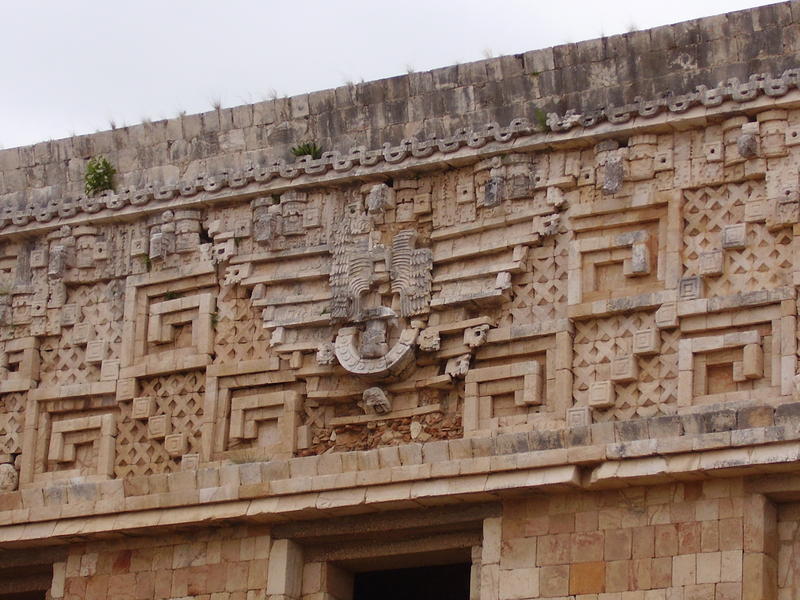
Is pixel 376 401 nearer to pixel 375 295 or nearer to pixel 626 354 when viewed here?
pixel 375 295

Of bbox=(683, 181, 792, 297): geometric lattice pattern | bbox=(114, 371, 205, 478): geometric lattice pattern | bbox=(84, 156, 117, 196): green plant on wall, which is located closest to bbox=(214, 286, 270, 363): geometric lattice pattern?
bbox=(114, 371, 205, 478): geometric lattice pattern

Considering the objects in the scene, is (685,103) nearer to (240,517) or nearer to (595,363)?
(595,363)

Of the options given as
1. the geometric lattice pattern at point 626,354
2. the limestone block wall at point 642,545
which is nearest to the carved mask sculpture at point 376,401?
the limestone block wall at point 642,545

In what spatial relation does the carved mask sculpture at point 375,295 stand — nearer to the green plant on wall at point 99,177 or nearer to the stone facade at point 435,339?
the stone facade at point 435,339

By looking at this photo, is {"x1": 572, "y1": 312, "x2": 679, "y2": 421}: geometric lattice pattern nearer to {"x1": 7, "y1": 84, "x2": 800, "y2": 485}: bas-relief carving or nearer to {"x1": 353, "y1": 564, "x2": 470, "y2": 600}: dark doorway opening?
{"x1": 7, "y1": 84, "x2": 800, "y2": 485}: bas-relief carving

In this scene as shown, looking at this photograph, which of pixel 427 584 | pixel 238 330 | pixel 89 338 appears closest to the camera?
pixel 238 330

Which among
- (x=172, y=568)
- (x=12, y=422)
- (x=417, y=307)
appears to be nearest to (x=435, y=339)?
(x=417, y=307)

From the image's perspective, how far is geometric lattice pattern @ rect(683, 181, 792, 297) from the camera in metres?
16.2

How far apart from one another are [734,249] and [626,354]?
108 cm

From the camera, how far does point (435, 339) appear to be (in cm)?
1727

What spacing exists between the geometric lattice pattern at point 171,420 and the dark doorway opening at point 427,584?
246 cm

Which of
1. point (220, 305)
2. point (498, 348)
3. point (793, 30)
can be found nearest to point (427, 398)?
point (498, 348)

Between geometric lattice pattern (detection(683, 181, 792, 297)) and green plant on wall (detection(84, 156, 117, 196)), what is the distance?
5.19m

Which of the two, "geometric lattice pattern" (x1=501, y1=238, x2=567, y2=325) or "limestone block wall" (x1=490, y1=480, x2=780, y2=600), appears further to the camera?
"geometric lattice pattern" (x1=501, y1=238, x2=567, y2=325)
